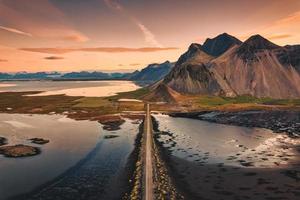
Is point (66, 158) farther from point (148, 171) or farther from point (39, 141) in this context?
point (148, 171)

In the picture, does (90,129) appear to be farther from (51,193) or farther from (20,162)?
(51,193)

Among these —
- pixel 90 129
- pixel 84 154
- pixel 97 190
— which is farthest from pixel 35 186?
pixel 90 129

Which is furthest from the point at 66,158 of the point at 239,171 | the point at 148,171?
the point at 239,171

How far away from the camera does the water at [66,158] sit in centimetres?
5231

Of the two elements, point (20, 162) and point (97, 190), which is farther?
point (20, 162)

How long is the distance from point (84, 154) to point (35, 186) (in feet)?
71.2

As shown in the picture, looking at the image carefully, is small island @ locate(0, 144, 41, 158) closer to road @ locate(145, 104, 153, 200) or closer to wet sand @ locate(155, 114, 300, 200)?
road @ locate(145, 104, 153, 200)

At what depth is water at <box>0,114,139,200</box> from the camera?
52312 millimetres

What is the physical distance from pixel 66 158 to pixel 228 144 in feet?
132

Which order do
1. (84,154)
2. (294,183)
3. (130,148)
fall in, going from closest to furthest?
(294,183) → (84,154) → (130,148)

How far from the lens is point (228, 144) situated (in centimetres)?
8219

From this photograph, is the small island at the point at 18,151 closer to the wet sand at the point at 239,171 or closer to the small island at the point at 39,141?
the small island at the point at 39,141

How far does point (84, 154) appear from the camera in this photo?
236 ft

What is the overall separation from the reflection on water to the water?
1320cm
